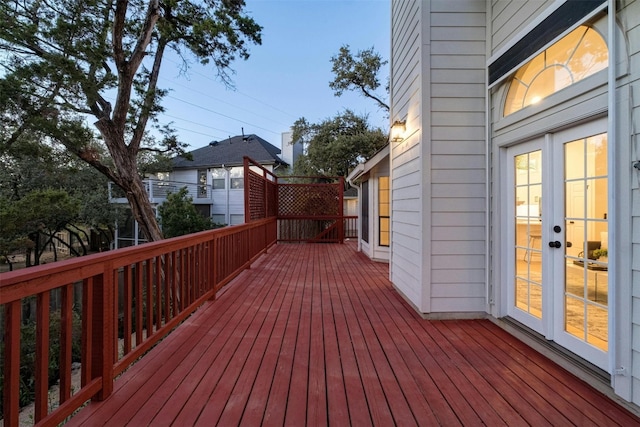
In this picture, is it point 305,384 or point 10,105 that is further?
point 10,105

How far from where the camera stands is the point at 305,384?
183 cm

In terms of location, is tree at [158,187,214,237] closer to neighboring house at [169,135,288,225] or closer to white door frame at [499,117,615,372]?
neighboring house at [169,135,288,225]

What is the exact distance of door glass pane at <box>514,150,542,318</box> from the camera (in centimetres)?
233

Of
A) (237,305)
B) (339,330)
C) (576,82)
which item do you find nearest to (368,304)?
(339,330)

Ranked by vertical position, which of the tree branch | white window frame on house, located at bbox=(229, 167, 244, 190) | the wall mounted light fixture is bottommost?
the wall mounted light fixture

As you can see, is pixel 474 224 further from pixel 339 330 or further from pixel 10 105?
pixel 10 105

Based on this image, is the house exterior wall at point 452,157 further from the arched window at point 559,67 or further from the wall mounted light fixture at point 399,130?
the wall mounted light fixture at point 399,130

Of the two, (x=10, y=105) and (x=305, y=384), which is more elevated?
(x=10, y=105)

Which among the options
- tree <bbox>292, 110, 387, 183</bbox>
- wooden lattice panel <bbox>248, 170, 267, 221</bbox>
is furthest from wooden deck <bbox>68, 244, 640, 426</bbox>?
tree <bbox>292, 110, 387, 183</bbox>

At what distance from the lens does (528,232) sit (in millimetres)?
2453

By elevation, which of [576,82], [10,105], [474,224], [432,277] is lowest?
[432,277]

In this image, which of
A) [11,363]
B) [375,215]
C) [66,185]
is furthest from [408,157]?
[66,185]

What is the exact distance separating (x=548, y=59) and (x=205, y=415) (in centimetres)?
317

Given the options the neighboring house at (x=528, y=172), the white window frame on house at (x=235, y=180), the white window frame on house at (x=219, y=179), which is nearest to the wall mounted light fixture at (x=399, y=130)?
the neighboring house at (x=528, y=172)
